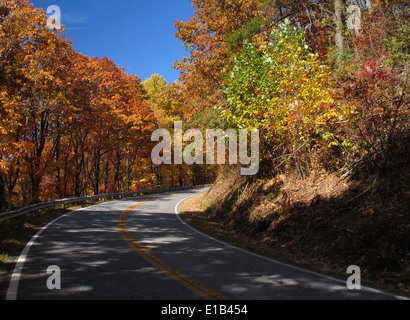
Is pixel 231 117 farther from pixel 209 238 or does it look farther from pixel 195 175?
pixel 195 175

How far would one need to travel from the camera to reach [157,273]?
6.16m

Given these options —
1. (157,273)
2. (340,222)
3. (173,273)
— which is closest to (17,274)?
(157,273)

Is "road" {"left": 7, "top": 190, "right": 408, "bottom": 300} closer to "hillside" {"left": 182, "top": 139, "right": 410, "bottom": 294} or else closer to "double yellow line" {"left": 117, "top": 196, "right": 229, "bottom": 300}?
"double yellow line" {"left": 117, "top": 196, "right": 229, "bottom": 300}

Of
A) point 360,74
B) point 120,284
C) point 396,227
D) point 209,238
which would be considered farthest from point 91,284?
point 360,74

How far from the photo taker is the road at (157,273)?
16.3ft


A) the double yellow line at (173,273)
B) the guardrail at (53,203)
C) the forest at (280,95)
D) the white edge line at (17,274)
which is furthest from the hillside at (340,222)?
the guardrail at (53,203)

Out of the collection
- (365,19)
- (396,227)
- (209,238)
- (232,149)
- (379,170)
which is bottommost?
(209,238)

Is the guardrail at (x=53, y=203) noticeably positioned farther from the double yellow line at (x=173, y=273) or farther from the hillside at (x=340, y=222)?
the hillside at (x=340, y=222)

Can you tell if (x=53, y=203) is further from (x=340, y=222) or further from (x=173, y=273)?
(x=340, y=222)

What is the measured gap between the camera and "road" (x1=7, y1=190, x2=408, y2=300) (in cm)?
498

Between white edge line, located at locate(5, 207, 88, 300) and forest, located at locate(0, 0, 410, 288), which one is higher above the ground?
forest, located at locate(0, 0, 410, 288)

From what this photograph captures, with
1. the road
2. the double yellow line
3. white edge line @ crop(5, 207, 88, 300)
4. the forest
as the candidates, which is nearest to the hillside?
the forest
